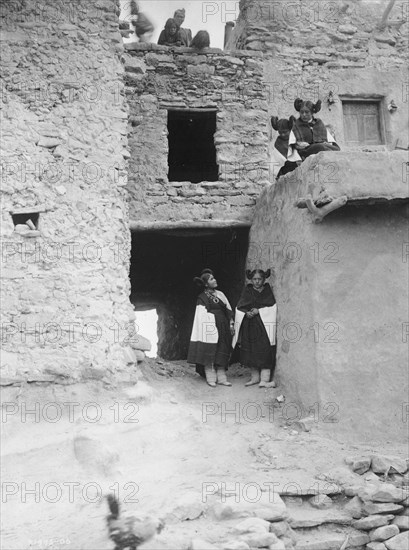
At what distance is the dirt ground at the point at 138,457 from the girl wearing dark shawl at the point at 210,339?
0.66 meters

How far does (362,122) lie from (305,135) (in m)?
2.09

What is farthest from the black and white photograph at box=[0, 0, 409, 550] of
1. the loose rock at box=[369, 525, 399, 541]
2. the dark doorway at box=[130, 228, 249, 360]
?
the dark doorway at box=[130, 228, 249, 360]

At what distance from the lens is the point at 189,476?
17.7 feet

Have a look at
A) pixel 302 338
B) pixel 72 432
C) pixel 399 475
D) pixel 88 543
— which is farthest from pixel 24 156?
pixel 399 475

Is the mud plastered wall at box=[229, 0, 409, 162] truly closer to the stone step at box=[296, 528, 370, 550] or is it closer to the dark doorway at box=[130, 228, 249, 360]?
the dark doorway at box=[130, 228, 249, 360]

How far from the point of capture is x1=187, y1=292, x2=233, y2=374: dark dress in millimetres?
7539

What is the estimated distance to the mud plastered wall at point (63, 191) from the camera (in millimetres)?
6305

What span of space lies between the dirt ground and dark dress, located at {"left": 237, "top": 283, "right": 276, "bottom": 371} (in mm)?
443

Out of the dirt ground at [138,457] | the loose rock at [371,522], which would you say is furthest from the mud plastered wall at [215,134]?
the loose rock at [371,522]

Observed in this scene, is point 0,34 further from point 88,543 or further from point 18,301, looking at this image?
point 88,543

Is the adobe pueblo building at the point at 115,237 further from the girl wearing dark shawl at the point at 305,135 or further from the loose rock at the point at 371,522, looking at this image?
the loose rock at the point at 371,522

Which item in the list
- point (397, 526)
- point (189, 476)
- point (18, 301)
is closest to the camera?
point (397, 526)

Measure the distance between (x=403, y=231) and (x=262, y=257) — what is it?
1.91 meters

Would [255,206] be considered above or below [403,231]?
above
